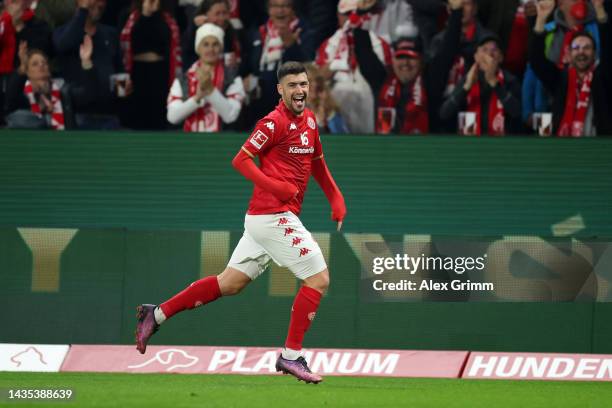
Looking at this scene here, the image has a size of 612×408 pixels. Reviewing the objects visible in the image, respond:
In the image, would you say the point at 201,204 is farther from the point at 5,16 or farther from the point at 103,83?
the point at 5,16

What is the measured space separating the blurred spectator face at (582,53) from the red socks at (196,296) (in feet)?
19.0

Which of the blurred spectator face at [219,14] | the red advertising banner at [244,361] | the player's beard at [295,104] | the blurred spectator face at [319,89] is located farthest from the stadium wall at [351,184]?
the player's beard at [295,104]

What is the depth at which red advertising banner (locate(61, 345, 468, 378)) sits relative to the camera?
1055 cm

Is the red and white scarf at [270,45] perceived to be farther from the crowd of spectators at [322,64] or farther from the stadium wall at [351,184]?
the stadium wall at [351,184]

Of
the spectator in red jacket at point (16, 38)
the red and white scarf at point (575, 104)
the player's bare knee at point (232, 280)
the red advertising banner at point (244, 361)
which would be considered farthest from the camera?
the spectator in red jacket at point (16, 38)

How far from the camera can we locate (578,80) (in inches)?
488

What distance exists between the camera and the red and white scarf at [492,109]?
40.6 feet

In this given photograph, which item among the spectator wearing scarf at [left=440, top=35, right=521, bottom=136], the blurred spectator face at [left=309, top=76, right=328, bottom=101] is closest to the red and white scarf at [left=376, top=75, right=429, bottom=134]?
the spectator wearing scarf at [left=440, top=35, right=521, bottom=136]

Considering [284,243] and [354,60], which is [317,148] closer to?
[284,243]

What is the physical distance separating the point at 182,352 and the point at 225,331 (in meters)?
0.78

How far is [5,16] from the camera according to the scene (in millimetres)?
12688

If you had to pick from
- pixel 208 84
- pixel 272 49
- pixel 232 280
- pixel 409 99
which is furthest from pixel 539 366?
pixel 208 84

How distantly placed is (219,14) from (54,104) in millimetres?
2071

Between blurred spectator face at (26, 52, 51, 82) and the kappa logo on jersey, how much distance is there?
210 inches
